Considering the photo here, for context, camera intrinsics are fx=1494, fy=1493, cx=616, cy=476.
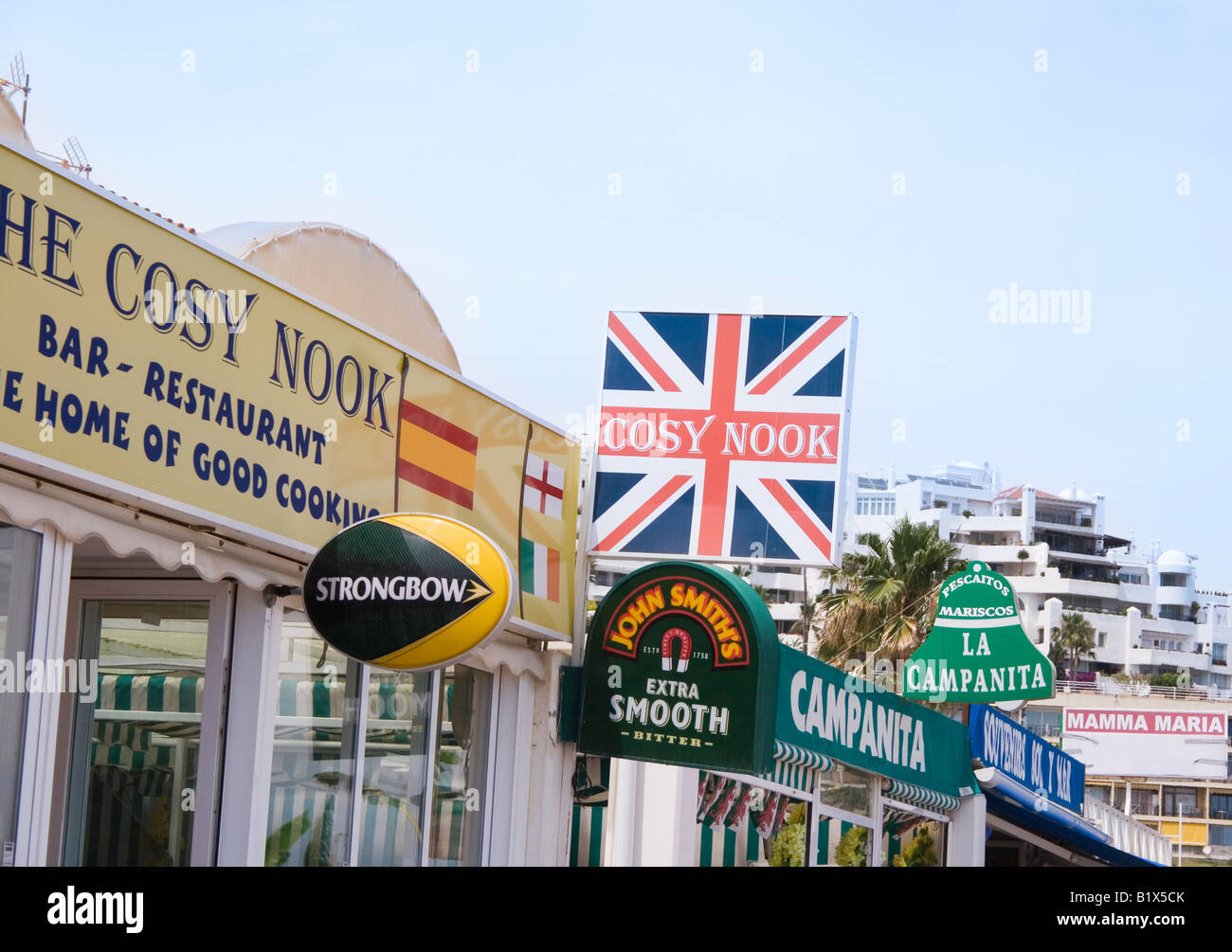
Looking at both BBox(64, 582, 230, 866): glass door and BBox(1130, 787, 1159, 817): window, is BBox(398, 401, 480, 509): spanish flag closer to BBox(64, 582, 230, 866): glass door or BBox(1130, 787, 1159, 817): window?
BBox(64, 582, 230, 866): glass door

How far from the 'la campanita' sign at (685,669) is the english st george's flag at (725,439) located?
37.2 inches

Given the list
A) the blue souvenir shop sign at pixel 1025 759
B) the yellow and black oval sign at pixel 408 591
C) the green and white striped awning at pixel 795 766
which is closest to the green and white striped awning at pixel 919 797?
the blue souvenir shop sign at pixel 1025 759

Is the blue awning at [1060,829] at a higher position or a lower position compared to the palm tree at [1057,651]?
lower

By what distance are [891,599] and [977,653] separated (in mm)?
21313

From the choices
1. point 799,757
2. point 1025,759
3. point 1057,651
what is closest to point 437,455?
point 799,757

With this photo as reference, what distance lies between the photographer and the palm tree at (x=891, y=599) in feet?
116

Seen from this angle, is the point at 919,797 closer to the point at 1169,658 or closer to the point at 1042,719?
the point at 1042,719

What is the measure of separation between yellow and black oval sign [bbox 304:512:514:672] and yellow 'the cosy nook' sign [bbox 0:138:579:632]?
63cm

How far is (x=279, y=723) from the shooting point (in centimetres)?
773

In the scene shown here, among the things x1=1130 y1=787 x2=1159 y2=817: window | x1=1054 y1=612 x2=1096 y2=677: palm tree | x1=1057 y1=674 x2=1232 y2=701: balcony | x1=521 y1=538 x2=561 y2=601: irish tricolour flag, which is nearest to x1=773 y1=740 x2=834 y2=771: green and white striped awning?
x1=521 y1=538 x2=561 y2=601: irish tricolour flag

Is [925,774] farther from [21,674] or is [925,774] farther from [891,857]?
[21,674]

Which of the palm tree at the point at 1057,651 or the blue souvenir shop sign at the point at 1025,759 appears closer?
the blue souvenir shop sign at the point at 1025,759

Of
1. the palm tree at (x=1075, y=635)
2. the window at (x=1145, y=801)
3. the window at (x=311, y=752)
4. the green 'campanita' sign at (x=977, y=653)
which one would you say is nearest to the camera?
the window at (x=311, y=752)

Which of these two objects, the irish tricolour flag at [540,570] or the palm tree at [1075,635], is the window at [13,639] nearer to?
the irish tricolour flag at [540,570]
